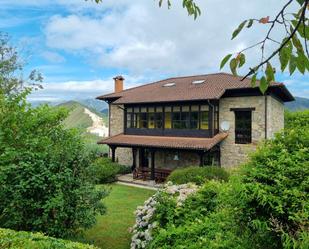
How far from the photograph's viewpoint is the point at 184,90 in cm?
2281

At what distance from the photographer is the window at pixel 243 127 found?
19.9 m

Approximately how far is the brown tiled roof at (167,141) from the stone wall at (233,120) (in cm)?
96

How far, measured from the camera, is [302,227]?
3.22 meters

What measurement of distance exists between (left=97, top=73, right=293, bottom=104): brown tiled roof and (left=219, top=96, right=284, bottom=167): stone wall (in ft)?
3.34

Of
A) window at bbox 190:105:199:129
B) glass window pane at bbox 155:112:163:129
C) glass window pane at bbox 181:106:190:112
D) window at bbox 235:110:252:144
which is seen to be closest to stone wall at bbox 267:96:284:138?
window at bbox 235:110:252:144

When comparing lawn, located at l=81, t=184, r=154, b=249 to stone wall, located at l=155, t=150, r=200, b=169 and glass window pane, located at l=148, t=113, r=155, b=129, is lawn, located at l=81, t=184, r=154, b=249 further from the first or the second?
glass window pane, located at l=148, t=113, r=155, b=129

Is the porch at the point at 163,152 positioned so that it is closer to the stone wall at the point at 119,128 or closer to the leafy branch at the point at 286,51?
the stone wall at the point at 119,128

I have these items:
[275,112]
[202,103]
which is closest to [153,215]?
[202,103]

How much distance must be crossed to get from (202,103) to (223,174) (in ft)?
19.8

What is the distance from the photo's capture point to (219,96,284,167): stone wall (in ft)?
63.4

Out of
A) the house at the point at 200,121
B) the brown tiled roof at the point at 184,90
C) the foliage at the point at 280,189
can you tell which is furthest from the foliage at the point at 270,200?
the brown tiled roof at the point at 184,90

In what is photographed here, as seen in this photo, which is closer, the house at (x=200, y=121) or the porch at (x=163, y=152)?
the porch at (x=163, y=152)

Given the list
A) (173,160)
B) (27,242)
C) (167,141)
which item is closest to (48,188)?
(27,242)

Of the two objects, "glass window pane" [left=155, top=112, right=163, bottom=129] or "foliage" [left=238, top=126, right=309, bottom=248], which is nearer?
"foliage" [left=238, top=126, right=309, bottom=248]
